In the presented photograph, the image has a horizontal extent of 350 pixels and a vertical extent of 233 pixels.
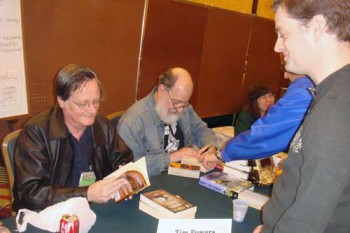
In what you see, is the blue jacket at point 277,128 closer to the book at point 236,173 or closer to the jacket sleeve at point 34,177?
the book at point 236,173

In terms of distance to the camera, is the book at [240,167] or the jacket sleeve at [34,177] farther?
the book at [240,167]

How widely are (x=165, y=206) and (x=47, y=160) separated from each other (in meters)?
0.73

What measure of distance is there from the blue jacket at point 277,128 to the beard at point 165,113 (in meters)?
0.61

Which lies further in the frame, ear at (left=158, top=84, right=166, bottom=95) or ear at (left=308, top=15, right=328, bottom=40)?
ear at (left=158, top=84, right=166, bottom=95)

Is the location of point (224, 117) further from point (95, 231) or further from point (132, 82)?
point (95, 231)

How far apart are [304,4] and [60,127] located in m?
1.49

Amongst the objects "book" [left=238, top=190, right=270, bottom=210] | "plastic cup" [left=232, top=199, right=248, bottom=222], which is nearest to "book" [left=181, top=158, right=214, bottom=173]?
"book" [left=238, top=190, right=270, bottom=210]

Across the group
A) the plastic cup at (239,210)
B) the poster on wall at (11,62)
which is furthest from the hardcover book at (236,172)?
the poster on wall at (11,62)

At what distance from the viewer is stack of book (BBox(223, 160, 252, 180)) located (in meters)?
2.34

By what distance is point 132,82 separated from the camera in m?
4.30

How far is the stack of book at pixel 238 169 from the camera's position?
7.69 feet

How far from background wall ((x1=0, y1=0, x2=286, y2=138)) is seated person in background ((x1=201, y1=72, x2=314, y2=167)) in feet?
6.60

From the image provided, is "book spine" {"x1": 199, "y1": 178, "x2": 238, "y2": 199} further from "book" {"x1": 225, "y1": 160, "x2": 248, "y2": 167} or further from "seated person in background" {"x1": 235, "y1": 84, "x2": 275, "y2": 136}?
"seated person in background" {"x1": 235, "y1": 84, "x2": 275, "y2": 136}

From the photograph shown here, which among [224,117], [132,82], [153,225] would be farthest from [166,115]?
[224,117]
